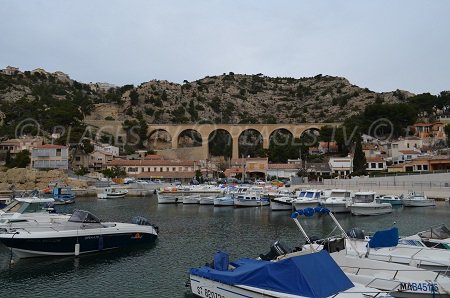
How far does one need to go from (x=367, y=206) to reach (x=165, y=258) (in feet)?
65.6

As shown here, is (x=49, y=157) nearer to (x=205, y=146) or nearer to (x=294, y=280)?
(x=205, y=146)

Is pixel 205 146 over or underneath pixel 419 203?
over

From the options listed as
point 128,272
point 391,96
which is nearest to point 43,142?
point 128,272

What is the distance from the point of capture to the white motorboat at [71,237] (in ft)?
53.4

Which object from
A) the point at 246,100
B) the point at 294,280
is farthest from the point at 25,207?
the point at 246,100

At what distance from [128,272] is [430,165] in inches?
2068

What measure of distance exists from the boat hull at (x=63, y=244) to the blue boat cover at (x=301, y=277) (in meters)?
10.0

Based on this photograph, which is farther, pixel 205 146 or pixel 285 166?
pixel 205 146

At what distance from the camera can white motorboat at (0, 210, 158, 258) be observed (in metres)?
16.3

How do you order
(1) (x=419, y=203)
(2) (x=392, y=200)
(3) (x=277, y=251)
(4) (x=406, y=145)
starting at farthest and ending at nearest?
1. (4) (x=406, y=145)
2. (2) (x=392, y=200)
3. (1) (x=419, y=203)
4. (3) (x=277, y=251)

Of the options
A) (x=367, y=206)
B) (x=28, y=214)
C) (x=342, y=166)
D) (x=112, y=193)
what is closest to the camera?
(x=28, y=214)

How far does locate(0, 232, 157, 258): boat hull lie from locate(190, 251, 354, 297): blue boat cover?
10.0 m

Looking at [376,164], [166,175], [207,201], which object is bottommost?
[207,201]

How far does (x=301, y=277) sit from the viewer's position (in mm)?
8453
